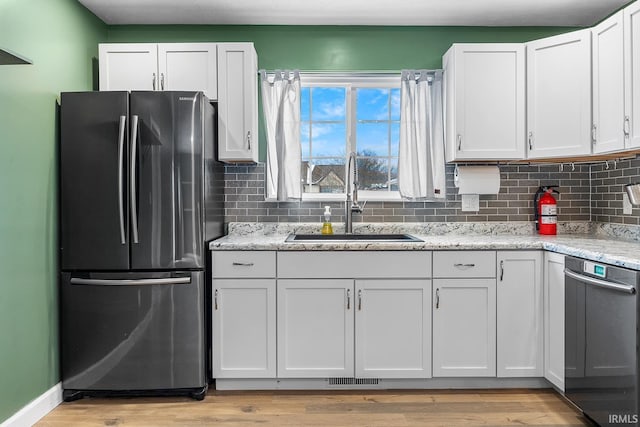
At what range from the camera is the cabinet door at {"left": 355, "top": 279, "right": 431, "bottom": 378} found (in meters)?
2.66

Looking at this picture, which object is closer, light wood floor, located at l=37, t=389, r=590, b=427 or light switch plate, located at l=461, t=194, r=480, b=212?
light wood floor, located at l=37, t=389, r=590, b=427

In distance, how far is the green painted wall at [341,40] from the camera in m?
3.28

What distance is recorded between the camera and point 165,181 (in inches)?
99.8

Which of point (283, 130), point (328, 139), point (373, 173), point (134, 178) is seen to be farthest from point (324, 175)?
point (134, 178)

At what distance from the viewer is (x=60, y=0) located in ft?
8.67

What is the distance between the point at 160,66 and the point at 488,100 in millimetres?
2201

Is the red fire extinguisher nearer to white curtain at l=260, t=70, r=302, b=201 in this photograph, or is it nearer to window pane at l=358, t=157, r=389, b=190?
window pane at l=358, t=157, r=389, b=190

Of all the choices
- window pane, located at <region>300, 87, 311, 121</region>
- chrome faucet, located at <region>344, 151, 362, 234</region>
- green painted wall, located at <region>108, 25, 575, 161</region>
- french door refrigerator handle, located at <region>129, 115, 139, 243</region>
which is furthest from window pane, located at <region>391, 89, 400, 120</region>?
french door refrigerator handle, located at <region>129, 115, 139, 243</region>

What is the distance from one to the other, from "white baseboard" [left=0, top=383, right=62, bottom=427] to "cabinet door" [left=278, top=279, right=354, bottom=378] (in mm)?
1271

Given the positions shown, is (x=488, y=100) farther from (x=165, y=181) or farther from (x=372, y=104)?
(x=165, y=181)

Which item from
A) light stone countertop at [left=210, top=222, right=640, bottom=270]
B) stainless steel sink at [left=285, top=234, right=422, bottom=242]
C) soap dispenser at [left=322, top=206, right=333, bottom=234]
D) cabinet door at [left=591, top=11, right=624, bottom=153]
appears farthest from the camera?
soap dispenser at [left=322, top=206, right=333, bottom=234]

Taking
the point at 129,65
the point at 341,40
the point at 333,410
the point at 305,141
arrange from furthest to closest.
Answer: the point at 305,141 < the point at 341,40 < the point at 129,65 < the point at 333,410

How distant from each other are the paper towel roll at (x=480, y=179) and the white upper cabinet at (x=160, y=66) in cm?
185

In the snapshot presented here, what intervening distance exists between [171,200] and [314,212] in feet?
3.69
